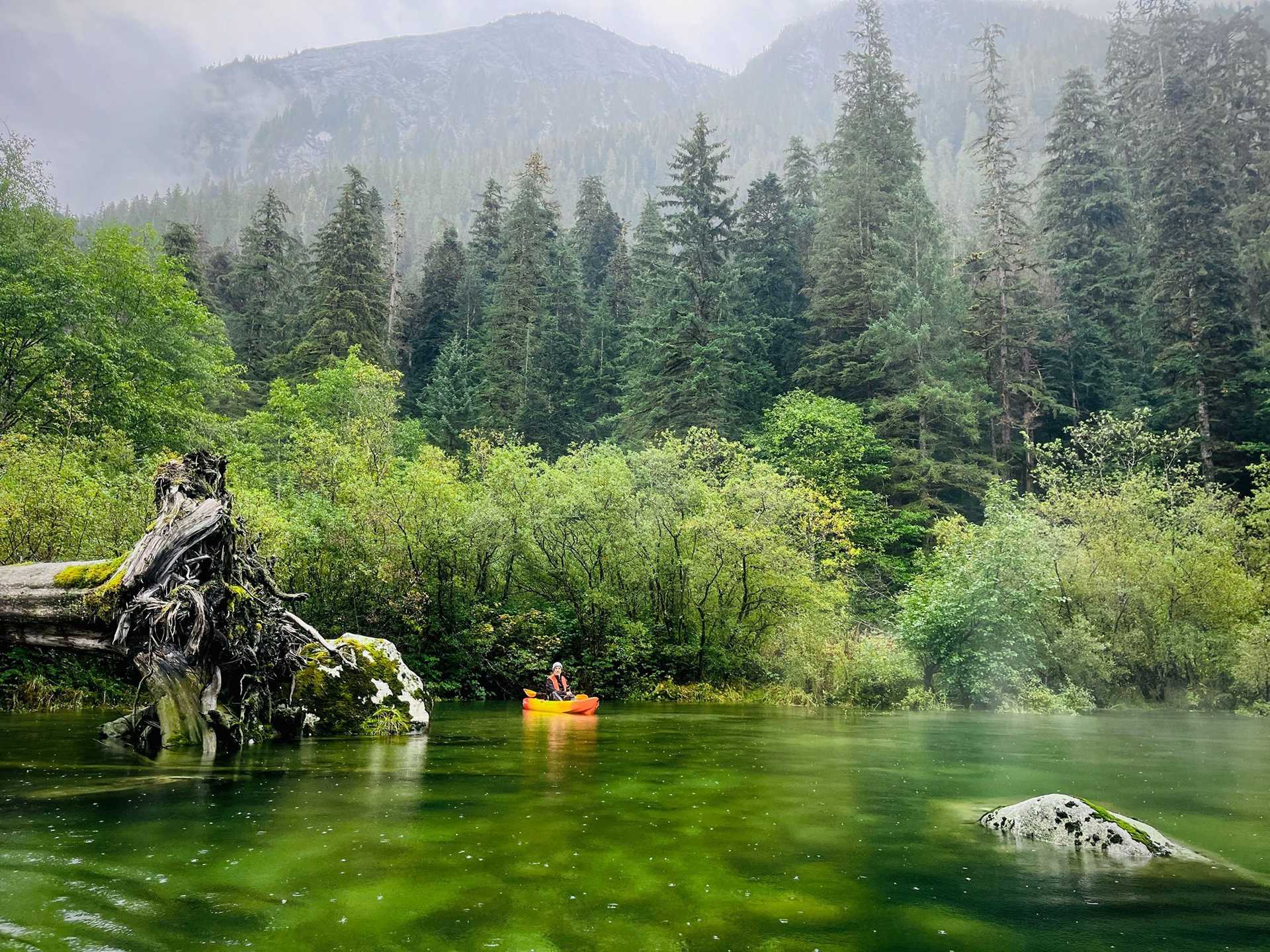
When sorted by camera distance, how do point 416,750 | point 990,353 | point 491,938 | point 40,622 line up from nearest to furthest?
point 491,938 → point 40,622 → point 416,750 → point 990,353

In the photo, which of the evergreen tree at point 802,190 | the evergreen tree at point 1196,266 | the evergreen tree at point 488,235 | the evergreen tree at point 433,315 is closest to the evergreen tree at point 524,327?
the evergreen tree at point 488,235

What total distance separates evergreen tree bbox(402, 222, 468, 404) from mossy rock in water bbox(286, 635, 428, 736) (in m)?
45.0

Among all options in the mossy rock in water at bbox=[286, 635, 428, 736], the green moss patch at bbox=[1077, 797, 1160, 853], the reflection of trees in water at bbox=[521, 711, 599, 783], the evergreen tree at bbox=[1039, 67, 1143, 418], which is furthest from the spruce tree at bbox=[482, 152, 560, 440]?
the green moss patch at bbox=[1077, 797, 1160, 853]

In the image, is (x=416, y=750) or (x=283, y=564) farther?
(x=283, y=564)

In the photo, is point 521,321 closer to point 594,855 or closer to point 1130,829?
point 594,855

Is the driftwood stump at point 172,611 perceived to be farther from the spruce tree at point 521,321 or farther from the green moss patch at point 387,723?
the spruce tree at point 521,321

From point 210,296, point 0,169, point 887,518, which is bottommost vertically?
point 887,518

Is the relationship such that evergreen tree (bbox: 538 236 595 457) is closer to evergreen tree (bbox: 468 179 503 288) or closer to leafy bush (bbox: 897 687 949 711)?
evergreen tree (bbox: 468 179 503 288)

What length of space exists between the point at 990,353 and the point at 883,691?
77.2 feet

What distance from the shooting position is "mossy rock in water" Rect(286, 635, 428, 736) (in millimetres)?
14320

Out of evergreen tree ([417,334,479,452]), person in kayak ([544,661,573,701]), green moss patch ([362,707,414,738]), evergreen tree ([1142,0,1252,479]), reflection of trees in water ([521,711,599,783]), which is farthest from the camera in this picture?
evergreen tree ([417,334,479,452])

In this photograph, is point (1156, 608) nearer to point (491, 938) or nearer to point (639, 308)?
point (491, 938)

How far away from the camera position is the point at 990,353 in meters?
41.4

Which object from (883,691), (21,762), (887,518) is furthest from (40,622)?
(887,518)
